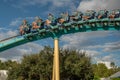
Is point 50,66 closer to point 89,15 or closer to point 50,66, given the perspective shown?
point 50,66

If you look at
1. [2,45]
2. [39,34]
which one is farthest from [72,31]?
[2,45]

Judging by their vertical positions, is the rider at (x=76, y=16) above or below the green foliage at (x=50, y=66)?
above

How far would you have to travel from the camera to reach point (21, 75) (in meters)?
39.5

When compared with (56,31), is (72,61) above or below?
below

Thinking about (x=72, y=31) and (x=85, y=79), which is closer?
(x=72, y=31)

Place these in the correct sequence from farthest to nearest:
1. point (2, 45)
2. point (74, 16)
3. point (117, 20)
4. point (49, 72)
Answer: point (49, 72) → point (2, 45) → point (74, 16) → point (117, 20)

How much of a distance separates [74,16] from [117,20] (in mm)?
3303

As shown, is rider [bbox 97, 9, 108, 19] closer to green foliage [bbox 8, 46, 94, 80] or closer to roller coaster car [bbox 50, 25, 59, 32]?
roller coaster car [bbox 50, 25, 59, 32]

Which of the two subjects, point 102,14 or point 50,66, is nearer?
point 102,14

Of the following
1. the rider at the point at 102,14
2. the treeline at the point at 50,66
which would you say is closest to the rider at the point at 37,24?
the rider at the point at 102,14

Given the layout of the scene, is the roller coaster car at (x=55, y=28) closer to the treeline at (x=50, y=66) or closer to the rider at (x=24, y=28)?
the rider at (x=24, y=28)

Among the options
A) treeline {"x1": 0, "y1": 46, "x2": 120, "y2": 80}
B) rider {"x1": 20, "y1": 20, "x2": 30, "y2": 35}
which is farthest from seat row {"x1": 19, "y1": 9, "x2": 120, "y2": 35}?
treeline {"x1": 0, "y1": 46, "x2": 120, "y2": 80}

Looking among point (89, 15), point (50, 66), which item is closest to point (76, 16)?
point (89, 15)

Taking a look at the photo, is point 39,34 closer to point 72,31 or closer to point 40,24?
point 40,24
